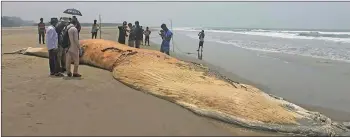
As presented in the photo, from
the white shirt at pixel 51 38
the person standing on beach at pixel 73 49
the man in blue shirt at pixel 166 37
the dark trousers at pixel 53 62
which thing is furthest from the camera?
the man in blue shirt at pixel 166 37

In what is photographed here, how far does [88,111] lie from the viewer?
5.25 m

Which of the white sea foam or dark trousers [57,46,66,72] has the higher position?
dark trousers [57,46,66,72]

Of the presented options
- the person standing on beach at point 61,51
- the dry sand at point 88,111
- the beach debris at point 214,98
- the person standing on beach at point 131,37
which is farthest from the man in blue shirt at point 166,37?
the dry sand at point 88,111

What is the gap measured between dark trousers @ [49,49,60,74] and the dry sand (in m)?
0.52

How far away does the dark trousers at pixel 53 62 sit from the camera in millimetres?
7886

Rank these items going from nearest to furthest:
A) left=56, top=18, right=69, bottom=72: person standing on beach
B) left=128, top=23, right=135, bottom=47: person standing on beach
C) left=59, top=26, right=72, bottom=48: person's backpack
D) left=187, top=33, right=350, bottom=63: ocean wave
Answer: left=59, top=26, right=72, bottom=48: person's backpack
left=56, top=18, right=69, bottom=72: person standing on beach
left=128, top=23, right=135, bottom=47: person standing on beach
left=187, top=33, right=350, bottom=63: ocean wave

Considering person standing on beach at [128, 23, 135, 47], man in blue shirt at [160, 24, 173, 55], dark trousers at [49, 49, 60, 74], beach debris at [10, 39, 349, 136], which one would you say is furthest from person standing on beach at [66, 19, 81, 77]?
person standing on beach at [128, 23, 135, 47]

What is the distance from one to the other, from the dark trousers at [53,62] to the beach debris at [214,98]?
127 cm

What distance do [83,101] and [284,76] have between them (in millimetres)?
8169

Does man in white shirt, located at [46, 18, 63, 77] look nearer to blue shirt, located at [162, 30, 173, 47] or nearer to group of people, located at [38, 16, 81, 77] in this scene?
group of people, located at [38, 16, 81, 77]

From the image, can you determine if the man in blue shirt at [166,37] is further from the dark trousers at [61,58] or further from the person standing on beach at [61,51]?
the dark trousers at [61,58]

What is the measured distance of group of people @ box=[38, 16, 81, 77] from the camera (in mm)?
7699

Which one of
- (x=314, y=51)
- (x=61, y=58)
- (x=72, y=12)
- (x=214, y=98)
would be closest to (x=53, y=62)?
(x=61, y=58)

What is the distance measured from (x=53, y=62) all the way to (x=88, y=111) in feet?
10.3
